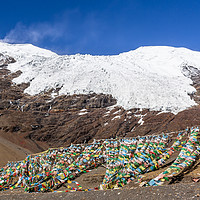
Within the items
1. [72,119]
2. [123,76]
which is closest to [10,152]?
[72,119]

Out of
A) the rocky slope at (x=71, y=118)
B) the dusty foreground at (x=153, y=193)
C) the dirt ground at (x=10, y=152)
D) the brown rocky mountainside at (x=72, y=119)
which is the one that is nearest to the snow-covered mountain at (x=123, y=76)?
the rocky slope at (x=71, y=118)

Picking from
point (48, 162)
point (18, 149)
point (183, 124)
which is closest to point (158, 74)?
point (183, 124)

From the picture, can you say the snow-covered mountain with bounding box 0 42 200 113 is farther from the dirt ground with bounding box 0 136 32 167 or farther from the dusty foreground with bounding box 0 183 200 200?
the dusty foreground with bounding box 0 183 200 200

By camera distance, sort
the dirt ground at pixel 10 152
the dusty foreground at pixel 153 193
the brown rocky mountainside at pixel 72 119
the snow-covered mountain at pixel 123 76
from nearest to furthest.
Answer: the dusty foreground at pixel 153 193 → the dirt ground at pixel 10 152 → the brown rocky mountainside at pixel 72 119 → the snow-covered mountain at pixel 123 76

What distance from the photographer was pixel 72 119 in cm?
2650

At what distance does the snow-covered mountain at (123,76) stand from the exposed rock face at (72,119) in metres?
1.88

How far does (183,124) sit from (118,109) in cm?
879

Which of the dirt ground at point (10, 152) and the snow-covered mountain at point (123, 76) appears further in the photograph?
the snow-covered mountain at point (123, 76)

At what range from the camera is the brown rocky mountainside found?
75.4ft

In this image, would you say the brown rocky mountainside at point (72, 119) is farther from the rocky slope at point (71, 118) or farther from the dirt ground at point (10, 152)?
the dirt ground at point (10, 152)

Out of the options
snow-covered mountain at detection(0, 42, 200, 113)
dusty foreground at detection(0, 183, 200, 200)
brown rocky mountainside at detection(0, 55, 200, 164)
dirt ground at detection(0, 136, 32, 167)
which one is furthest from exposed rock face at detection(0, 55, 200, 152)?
dusty foreground at detection(0, 183, 200, 200)

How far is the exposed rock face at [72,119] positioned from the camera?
23000mm

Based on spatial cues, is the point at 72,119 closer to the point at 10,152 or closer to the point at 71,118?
the point at 71,118

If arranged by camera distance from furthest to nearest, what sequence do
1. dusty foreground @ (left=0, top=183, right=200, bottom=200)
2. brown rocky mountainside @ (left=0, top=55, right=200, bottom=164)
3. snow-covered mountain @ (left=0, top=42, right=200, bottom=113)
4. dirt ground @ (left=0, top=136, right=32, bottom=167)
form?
snow-covered mountain @ (left=0, top=42, right=200, bottom=113) → brown rocky mountainside @ (left=0, top=55, right=200, bottom=164) → dirt ground @ (left=0, top=136, right=32, bottom=167) → dusty foreground @ (left=0, top=183, right=200, bottom=200)
